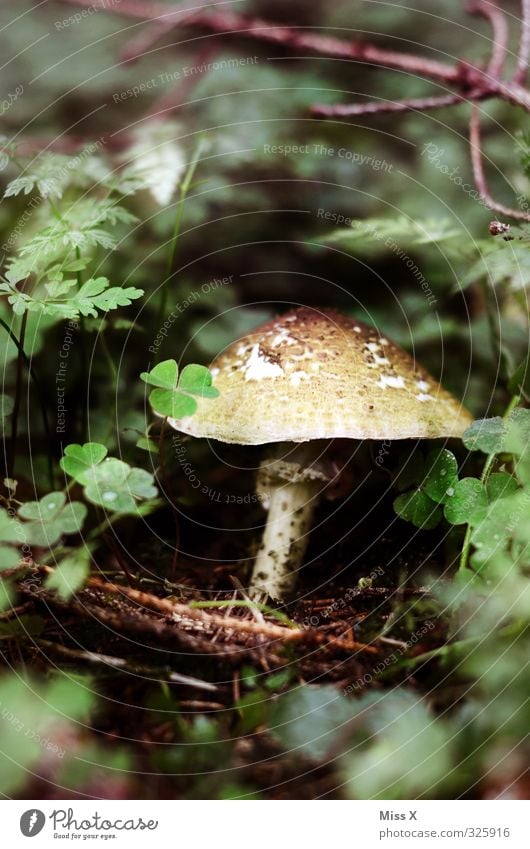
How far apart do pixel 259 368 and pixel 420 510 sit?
547 millimetres

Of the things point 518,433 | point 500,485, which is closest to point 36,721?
point 500,485

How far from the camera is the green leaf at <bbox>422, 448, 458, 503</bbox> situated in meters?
1.44

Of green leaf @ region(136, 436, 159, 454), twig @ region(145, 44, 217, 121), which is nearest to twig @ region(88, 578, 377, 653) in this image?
green leaf @ region(136, 436, 159, 454)

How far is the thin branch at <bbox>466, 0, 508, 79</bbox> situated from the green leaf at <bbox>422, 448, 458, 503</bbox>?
121 centimetres

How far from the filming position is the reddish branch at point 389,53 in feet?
5.78

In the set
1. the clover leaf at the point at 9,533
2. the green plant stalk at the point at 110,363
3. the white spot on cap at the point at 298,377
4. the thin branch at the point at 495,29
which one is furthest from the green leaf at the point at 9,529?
the thin branch at the point at 495,29

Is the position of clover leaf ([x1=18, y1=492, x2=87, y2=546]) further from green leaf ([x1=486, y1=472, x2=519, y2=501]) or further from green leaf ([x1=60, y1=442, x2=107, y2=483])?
green leaf ([x1=486, y1=472, x2=519, y2=501])

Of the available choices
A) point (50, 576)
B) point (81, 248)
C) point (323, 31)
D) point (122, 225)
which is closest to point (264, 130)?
point (323, 31)

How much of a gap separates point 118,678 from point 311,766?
45 centimetres

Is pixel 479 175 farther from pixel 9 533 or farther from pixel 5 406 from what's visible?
pixel 9 533

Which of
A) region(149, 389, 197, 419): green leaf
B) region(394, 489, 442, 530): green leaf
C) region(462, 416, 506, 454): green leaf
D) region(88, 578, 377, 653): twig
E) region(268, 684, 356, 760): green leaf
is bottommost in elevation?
region(268, 684, 356, 760): green leaf

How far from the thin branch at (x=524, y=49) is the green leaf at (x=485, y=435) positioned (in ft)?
3.56

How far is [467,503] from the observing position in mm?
1385

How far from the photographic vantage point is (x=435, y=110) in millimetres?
1923
